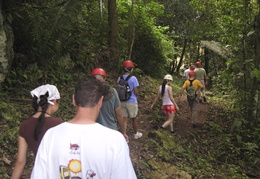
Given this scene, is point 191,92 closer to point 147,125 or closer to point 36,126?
point 147,125

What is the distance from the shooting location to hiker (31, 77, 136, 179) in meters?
1.58

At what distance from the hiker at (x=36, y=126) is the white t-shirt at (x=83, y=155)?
71 centimetres

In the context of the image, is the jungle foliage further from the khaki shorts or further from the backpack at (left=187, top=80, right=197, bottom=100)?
the khaki shorts

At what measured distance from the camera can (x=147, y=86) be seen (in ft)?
38.5

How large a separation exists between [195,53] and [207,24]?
1117 cm

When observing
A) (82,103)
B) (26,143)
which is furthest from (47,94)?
(82,103)

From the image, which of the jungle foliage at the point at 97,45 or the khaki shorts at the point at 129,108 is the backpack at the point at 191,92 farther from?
the khaki shorts at the point at 129,108

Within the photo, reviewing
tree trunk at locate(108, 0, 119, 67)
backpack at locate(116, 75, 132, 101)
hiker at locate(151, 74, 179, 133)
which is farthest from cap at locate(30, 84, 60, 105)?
tree trunk at locate(108, 0, 119, 67)

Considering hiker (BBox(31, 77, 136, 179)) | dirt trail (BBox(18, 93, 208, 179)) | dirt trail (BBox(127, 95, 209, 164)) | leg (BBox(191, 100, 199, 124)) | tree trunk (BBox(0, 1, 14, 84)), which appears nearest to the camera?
hiker (BBox(31, 77, 136, 179))

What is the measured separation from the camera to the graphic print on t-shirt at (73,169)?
62.5 inches

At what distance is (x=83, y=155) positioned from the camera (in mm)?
1569

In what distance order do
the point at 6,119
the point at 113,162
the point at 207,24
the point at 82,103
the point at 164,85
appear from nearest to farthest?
1. the point at 113,162
2. the point at 82,103
3. the point at 6,119
4. the point at 164,85
5. the point at 207,24

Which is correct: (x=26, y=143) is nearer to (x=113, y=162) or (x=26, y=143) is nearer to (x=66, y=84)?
(x=113, y=162)

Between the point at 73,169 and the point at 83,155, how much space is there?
132 mm
